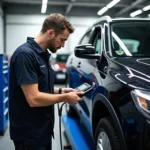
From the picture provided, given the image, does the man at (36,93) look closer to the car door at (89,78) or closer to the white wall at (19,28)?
the car door at (89,78)

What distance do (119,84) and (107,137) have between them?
46cm

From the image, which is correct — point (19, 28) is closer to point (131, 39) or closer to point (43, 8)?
point (43, 8)

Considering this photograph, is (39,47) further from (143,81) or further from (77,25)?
(77,25)

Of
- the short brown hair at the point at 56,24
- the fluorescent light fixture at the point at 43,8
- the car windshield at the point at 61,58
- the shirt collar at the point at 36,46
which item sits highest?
the fluorescent light fixture at the point at 43,8

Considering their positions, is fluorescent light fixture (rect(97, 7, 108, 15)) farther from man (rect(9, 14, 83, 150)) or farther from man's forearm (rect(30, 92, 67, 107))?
man's forearm (rect(30, 92, 67, 107))

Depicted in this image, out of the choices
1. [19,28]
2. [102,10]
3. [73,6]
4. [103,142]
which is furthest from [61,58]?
[103,142]

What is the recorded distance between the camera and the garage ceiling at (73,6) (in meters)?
13.2

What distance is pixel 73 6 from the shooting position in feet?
48.9

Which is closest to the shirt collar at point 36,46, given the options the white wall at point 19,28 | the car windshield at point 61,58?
the car windshield at point 61,58

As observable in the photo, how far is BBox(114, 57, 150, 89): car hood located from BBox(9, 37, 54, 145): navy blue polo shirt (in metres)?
0.54

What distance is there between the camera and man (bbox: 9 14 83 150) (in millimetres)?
1609

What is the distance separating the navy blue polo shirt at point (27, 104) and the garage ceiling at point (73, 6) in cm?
1139

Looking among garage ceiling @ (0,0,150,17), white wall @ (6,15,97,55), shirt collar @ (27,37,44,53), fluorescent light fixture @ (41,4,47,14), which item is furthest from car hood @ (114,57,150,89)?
white wall @ (6,15,97,55)

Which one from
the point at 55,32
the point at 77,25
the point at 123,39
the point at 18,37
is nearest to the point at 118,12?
the point at 77,25
